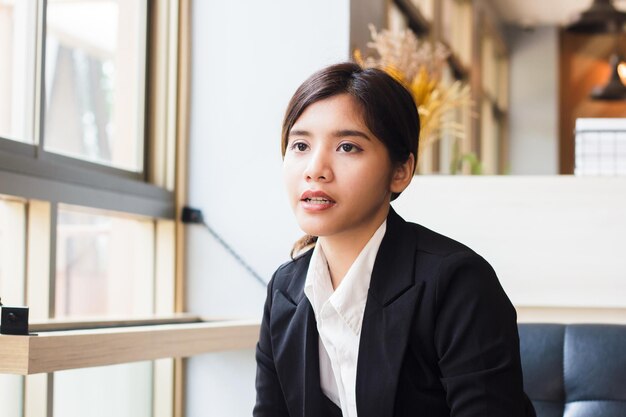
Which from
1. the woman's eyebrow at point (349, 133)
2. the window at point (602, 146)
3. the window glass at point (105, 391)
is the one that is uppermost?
the window at point (602, 146)

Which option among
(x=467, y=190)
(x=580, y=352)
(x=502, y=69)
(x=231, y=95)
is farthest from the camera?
(x=502, y=69)

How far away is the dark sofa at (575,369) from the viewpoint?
165cm

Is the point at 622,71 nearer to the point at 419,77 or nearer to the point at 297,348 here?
the point at 419,77

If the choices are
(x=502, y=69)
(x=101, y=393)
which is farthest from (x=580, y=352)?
(x=502, y=69)

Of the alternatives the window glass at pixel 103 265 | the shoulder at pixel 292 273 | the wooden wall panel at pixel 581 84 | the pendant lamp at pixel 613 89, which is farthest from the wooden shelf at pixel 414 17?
the wooden wall panel at pixel 581 84

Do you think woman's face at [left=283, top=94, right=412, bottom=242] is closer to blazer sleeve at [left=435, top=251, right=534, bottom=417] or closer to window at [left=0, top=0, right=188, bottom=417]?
blazer sleeve at [left=435, top=251, right=534, bottom=417]

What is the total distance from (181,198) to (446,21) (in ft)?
10.0

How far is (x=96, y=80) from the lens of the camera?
2.59 meters

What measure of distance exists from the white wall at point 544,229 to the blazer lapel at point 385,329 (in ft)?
3.41

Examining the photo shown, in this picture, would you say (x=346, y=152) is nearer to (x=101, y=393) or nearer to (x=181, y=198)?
(x=101, y=393)

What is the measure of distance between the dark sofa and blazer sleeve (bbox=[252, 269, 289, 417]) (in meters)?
0.56

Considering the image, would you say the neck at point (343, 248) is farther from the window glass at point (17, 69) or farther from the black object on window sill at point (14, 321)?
the window glass at point (17, 69)

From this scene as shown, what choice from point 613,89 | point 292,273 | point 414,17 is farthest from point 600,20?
point 292,273

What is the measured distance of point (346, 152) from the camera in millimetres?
1220
